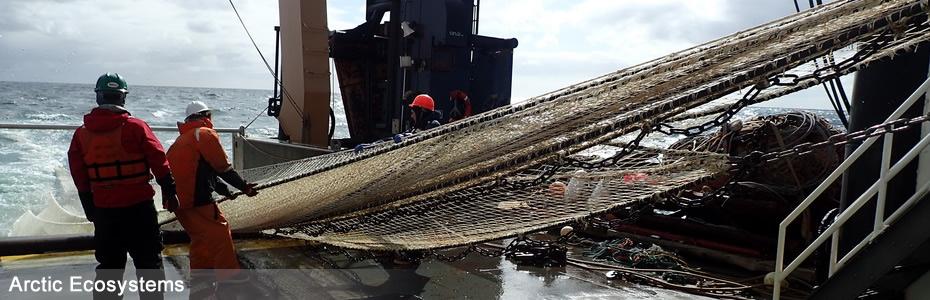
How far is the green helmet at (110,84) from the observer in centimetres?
366

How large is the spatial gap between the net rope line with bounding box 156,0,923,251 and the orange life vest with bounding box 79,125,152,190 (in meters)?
1.21

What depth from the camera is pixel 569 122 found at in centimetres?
348

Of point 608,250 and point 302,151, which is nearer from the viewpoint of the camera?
point 608,250

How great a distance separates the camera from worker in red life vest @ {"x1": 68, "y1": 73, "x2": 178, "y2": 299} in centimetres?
366

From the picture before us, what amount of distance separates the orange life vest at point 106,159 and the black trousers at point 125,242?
0.16 meters

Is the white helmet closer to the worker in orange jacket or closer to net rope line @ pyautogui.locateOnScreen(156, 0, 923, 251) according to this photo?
the worker in orange jacket

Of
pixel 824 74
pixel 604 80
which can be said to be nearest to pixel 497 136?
pixel 604 80

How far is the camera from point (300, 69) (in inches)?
395

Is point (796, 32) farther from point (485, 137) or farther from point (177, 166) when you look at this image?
point (177, 166)

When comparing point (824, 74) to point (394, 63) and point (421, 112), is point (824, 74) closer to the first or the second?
point (421, 112)

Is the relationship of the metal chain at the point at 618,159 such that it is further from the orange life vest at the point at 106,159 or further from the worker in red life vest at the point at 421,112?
the worker in red life vest at the point at 421,112

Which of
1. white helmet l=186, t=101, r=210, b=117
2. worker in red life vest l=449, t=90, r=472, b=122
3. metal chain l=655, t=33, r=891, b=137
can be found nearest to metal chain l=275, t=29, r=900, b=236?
metal chain l=655, t=33, r=891, b=137

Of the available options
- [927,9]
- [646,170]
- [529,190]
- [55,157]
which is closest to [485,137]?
[529,190]

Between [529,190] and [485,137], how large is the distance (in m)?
0.61
